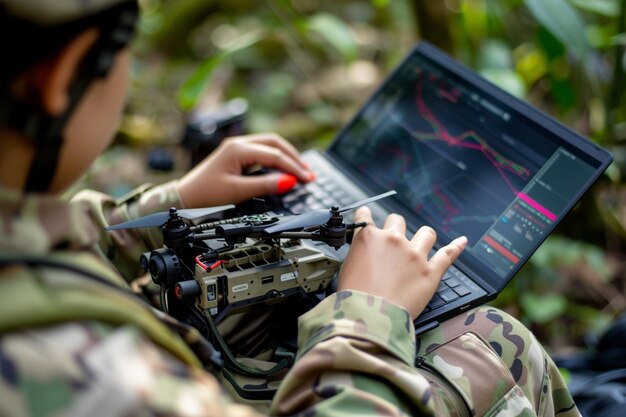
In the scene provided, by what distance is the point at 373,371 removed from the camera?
83 centimetres

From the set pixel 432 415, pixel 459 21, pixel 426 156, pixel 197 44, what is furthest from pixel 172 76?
pixel 432 415

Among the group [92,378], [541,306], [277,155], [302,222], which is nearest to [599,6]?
[541,306]

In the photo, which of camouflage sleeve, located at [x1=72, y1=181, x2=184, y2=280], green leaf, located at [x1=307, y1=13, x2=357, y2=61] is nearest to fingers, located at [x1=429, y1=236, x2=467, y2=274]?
camouflage sleeve, located at [x1=72, y1=181, x2=184, y2=280]

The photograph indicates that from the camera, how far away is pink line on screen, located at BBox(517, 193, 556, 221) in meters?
1.15

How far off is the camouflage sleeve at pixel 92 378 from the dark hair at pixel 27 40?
0.27m

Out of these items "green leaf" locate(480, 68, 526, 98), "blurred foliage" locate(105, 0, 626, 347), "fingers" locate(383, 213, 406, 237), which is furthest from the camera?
"blurred foliage" locate(105, 0, 626, 347)

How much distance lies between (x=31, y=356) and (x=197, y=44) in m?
3.38

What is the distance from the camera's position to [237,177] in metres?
1.30

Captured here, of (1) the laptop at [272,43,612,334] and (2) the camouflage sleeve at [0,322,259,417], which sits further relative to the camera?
(1) the laptop at [272,43,612,334]

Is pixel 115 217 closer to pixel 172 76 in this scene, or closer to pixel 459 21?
pixel 459 21

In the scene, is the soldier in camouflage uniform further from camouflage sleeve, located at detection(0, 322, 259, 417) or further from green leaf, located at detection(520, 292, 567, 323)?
green leaf, located at detection(520, 292, 567, 323)

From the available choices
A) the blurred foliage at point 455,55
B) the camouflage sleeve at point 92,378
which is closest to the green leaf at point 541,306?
the blurred foliage at point 455,55

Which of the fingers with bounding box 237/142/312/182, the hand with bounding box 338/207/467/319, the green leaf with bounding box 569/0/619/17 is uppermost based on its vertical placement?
the green leaf with bounding box 569/0/619/17

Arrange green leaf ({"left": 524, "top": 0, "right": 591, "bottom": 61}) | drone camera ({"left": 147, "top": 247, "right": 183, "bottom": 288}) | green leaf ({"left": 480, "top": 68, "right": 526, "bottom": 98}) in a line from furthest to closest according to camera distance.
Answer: green leaf ({"left": 480, "top": 68, "right": 526, "bottom": 98}), green leaf ({"left": 524, "top": 0, "right": 591, "bottom": 61}), drone camera ({"left": 147, "top": 247, "right": 183, "bottom": 288})
